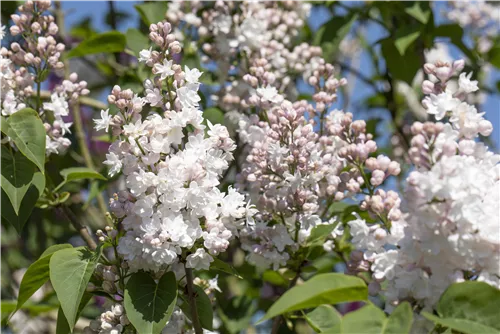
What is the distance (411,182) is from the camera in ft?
4.45

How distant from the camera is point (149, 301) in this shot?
1.57 meters

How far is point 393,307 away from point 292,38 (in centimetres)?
164

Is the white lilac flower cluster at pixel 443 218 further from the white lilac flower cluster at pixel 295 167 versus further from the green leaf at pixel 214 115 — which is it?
the green leaf at pixel 214 115

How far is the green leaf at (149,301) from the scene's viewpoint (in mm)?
1515

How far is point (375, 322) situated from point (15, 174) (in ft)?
3.36

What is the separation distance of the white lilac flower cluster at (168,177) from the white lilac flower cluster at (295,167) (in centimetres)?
22

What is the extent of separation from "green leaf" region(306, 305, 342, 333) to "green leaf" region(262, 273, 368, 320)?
1.23ft

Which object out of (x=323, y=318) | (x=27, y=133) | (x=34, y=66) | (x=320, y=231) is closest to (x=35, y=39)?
(x=34, y=66)

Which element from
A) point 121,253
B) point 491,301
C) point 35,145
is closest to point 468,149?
point 491,301

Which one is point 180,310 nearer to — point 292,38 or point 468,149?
point 468,149

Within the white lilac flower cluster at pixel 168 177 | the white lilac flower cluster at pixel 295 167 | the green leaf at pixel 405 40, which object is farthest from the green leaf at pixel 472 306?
the green leaf at pixel 405 40

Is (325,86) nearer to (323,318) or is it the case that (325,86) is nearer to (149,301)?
(323,318)

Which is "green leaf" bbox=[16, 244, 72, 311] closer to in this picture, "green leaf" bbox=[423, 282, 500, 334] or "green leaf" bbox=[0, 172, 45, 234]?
"green leaf" bbox=[0, 172, 45, 234]

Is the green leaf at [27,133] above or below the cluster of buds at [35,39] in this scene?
below
